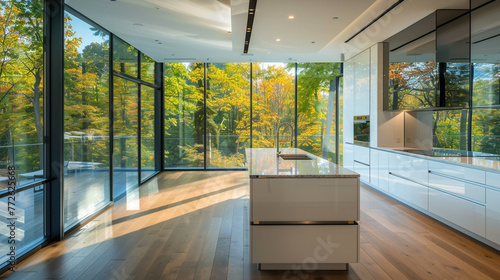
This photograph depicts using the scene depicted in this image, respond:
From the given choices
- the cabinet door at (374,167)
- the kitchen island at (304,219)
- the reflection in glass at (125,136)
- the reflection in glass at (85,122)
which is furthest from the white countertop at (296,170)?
the reflection in glass at (125,136)

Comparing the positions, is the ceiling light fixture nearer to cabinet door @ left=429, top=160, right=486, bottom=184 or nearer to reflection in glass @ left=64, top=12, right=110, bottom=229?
reflection in glass @ left=64, top=12, right=110, bottom=229

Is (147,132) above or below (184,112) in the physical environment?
below

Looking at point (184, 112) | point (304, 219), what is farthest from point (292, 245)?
point (184, 112)

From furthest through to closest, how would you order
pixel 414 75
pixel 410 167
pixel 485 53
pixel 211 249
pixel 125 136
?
pixel 125 136
pixel 414 75
pixel 410 167
pixel 485 53
pixel 211 249

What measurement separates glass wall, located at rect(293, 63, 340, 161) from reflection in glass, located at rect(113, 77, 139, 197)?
4057mm

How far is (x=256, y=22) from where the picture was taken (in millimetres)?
4387

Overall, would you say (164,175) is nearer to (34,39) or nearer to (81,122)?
(81,122)

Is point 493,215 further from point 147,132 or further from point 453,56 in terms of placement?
point 147,132

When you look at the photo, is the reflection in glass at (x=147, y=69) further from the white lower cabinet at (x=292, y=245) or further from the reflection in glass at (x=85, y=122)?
the white lower cabinet at (x=292, y=245)

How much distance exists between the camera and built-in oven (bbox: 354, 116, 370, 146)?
6102 millimetres

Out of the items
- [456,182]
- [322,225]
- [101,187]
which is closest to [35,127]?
[101,187]

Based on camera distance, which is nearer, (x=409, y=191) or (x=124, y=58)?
(x=409, y=191)

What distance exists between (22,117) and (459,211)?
459 centimetres

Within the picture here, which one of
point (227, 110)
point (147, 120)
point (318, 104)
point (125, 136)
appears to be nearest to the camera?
point (125, 136)
